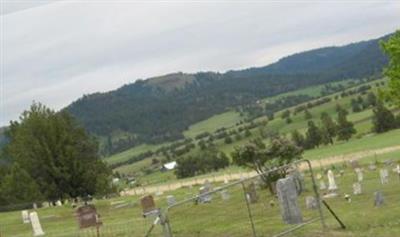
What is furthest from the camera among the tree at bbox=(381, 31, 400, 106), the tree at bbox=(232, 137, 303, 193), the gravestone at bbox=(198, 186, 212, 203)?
the tree at bbox=(381, 31, 400, 106)

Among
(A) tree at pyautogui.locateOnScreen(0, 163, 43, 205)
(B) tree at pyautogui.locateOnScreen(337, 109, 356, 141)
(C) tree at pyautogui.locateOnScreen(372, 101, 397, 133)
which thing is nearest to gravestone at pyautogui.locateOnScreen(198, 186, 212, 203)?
(A) tree at pyautogui.locateOnScreen(0, 163, 43, 205)

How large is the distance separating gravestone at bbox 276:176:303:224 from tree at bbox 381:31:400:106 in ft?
117

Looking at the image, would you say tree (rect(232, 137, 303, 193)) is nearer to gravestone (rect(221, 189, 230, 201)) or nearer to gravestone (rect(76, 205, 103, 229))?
gravestone (rect(221, 189, 230, 201))

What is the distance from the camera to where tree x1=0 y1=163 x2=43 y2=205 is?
177 ft

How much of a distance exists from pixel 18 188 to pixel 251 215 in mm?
43458

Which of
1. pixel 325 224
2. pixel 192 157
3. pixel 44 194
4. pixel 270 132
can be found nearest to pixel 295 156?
pixel 325 224

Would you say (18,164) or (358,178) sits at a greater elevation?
(18,164)

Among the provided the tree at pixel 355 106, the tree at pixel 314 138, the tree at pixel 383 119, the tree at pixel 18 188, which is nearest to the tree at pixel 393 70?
the tree at pixel 18 188

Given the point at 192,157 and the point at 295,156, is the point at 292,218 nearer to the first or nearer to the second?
the point at 295,156

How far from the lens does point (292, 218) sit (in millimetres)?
17219

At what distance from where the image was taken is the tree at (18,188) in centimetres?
5406

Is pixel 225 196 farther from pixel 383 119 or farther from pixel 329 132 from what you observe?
pixel 329 132

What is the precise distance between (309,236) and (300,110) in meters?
185

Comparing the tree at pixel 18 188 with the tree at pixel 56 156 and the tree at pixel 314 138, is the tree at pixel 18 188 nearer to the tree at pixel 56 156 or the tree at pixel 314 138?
the tree at pixel 56 156
